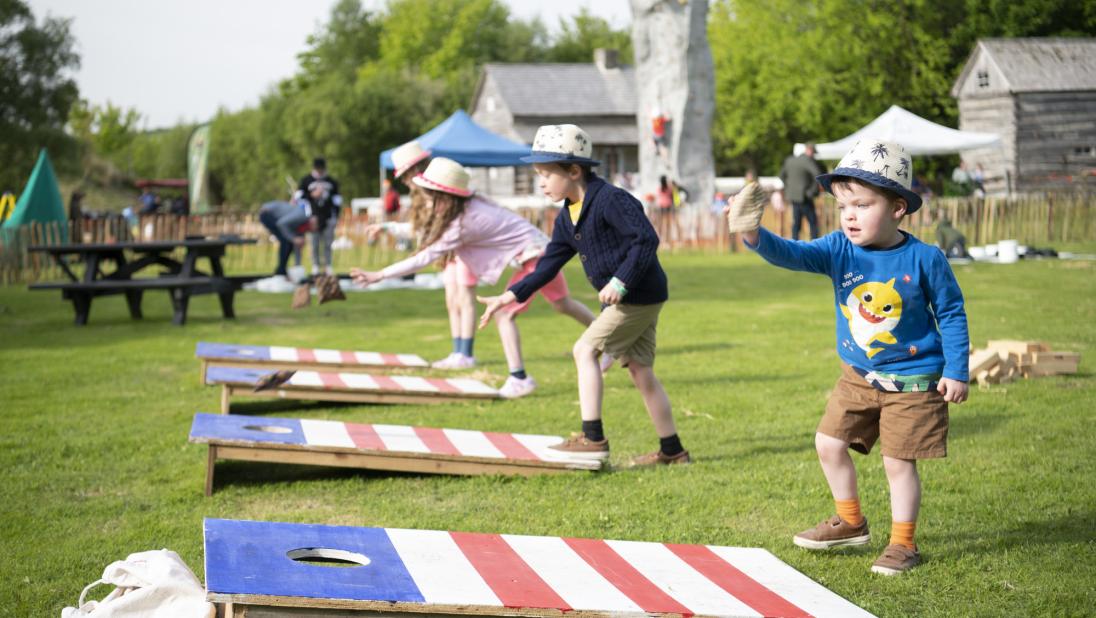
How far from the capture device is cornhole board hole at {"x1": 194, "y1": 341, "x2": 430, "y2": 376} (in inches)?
350

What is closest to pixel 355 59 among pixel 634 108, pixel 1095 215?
pixel 634 108

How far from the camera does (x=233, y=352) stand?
9125 mm

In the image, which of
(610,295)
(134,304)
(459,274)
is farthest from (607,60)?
(610,295)

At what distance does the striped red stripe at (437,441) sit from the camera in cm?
578

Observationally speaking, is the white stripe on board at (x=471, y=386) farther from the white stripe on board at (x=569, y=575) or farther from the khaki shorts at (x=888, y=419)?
the khaki shorts at (x=888, y=419)

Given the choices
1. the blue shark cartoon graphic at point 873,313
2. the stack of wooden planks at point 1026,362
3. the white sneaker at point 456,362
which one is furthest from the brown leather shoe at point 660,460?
the white sneaker at point 456,362

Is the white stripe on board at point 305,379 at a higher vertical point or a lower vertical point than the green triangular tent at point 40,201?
lower

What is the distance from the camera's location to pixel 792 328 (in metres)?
12.0

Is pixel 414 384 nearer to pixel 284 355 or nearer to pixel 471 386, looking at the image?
pixel 471 386

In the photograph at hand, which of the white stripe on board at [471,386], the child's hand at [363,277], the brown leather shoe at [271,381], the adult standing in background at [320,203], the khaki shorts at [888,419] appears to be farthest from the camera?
the adult standing in background at [320,203]

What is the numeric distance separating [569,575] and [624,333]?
88.2 inches

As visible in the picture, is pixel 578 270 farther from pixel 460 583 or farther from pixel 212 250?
pixel 460 583

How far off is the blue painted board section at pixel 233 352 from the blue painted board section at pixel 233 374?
147 millimetres

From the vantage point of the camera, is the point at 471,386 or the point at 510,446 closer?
the point at 510,446
